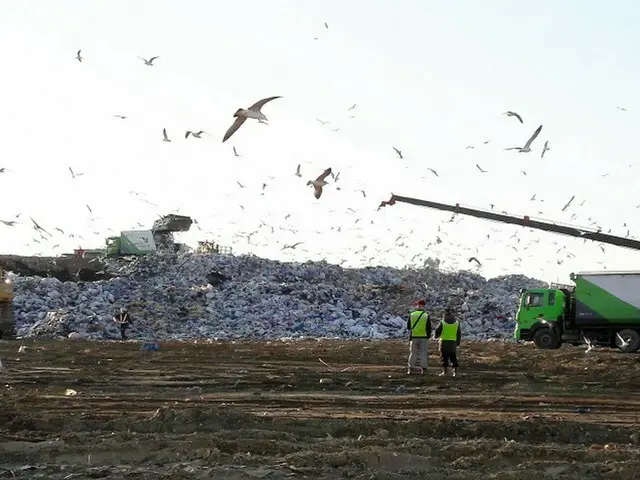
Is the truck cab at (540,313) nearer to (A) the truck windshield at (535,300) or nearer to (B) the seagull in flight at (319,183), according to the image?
(A) the truck windshield at (535,300)

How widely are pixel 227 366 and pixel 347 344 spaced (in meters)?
7.50

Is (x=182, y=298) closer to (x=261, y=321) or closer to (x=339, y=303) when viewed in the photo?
(x=261, y=321)

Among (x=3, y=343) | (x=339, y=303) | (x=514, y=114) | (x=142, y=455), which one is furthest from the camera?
(x=339, y=303)

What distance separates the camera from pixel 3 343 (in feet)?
72.0

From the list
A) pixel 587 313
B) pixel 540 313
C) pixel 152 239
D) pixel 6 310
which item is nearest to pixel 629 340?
pixel 587 313

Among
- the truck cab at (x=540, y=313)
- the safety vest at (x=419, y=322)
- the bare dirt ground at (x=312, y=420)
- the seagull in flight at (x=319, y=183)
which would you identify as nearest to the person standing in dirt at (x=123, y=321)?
the bare dirt ground at (x=312, y=420)

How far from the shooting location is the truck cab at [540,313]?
75.9 feet

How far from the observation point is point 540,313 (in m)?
23.3

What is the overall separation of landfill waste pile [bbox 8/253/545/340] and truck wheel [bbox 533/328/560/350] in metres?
5.37

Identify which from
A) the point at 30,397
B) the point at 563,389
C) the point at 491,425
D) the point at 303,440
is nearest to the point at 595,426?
the point at 491,425

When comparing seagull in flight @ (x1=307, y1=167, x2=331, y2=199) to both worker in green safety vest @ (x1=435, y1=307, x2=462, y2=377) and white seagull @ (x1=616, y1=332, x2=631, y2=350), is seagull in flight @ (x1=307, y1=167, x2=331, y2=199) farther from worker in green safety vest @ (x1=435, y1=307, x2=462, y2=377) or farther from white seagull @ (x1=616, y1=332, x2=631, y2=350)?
white seagull @ (x1=616, y1=332, x2=631, y2=350)

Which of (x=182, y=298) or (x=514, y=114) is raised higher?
(x=514, y=114)

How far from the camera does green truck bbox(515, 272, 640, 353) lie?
22.2 meters

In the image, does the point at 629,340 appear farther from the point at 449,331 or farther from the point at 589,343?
the point at 449,331
